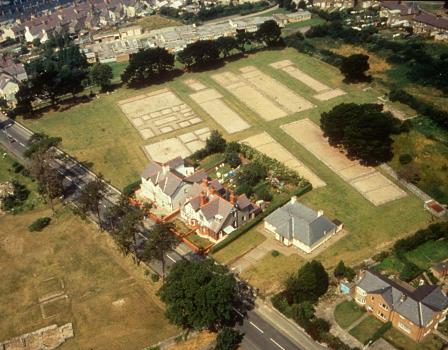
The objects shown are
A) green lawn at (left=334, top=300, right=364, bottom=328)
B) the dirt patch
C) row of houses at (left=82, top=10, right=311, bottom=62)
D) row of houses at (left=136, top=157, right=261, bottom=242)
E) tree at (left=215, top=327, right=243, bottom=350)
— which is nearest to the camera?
tree at (left=215, top=327, right=243, bottom=350)

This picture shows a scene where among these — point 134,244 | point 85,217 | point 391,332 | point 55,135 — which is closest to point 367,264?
point 391,332

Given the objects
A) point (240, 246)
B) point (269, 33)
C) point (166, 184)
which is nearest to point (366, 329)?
point (240, 246)

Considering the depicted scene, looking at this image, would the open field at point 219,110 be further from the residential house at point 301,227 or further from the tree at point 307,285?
the tree at point 307,285

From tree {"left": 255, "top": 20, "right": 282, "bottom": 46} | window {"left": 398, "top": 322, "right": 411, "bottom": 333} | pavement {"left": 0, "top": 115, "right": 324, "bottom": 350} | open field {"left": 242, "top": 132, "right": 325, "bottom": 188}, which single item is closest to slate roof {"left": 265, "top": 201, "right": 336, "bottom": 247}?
open field {"left": 242, "top": 132, "right": 325, "bottom": 188}

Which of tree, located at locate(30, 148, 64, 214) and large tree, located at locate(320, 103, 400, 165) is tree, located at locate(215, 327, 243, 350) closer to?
tree, located at locate(30, 148, 64, 214)

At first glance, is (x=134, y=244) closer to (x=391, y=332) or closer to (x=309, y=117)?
(x=391, y=332)

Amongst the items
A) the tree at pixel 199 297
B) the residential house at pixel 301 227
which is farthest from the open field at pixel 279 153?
the tree at pixel 199 297

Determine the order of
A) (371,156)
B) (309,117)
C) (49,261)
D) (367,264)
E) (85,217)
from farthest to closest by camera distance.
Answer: (309,117)
(371,156)
(85,217)
(49,261)
(367,264)
